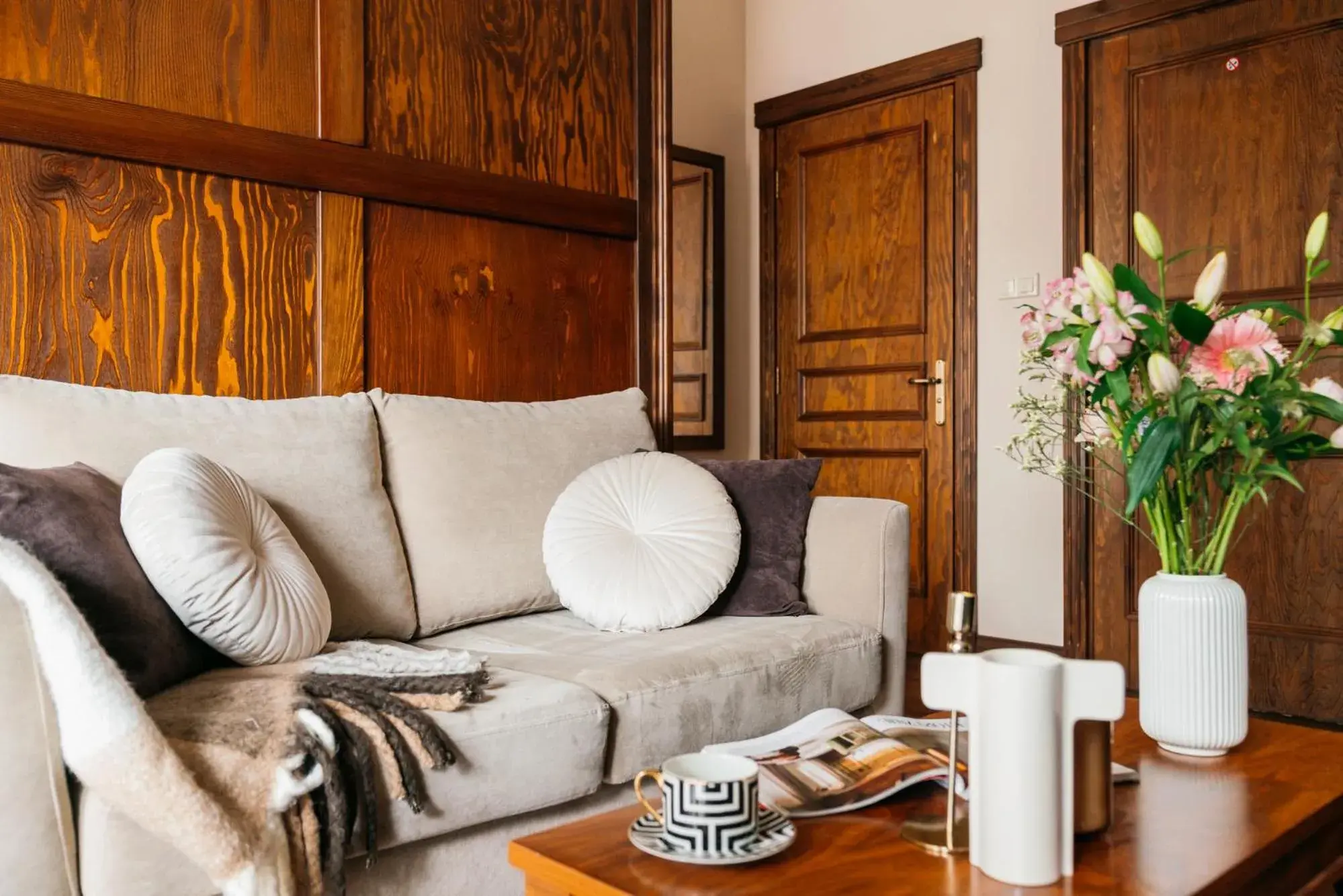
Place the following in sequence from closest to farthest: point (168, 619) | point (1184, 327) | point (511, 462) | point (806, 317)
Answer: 1. point (1184, 327)
2. point (168, 619)
3. point (511, 462)
4. point (806, 317)

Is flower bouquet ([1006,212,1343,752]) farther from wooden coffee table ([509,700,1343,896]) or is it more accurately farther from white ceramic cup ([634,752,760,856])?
white ceramic cup ([634,752,760,856])

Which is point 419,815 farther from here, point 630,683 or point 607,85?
point 607,85

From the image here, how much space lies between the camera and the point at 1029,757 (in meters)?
0.93

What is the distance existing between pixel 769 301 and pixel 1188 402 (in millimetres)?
3204

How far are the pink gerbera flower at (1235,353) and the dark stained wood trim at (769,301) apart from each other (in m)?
3.11

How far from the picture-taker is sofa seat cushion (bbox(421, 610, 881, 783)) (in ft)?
5.56

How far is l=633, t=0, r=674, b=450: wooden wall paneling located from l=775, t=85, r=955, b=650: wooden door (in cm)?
127

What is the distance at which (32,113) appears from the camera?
1969 mm

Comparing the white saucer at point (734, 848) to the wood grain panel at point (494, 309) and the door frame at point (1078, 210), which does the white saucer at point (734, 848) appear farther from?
the door frame at point (1078, 210)

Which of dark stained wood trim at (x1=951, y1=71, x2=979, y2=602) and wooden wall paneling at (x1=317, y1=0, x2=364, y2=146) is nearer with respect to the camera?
wooden wall paneling at (x1=317, y1=0, x2=364, y2=146)

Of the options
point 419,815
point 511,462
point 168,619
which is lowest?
point 419,815

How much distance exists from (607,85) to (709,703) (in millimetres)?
1873

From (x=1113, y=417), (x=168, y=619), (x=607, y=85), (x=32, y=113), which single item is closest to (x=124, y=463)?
(x=168, y=619)

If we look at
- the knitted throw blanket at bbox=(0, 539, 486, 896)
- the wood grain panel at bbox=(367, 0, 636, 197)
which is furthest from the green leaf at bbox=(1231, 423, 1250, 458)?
the wood grain panel at bbox=(367, 0, 636, 197)
